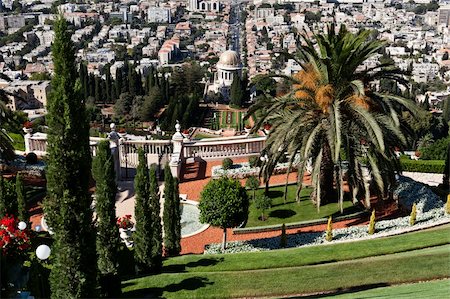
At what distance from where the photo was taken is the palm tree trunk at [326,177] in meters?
18.0

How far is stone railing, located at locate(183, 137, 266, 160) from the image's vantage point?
2620 cm

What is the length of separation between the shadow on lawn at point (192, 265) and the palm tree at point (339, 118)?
14.5ft

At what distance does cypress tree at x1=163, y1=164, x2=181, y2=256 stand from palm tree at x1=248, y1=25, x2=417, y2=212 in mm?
3895

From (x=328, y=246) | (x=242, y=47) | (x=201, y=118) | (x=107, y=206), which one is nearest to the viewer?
(x=107, y=206)

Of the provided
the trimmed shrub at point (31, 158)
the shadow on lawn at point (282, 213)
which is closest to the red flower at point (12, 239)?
the shadow on lawn at point (282, 213)

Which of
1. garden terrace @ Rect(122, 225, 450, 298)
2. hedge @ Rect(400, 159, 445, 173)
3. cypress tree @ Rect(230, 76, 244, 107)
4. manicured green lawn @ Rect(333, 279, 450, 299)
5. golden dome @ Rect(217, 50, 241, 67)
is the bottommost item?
hedge @ Rect(400, 159, 445, 173)

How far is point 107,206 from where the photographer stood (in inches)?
492

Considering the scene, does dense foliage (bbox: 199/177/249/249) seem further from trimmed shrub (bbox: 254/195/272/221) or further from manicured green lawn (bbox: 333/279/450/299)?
manicured green lawn (bbox: 333/279/450/299)

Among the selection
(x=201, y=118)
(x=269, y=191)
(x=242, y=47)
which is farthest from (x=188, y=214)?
(x=242, y=47)

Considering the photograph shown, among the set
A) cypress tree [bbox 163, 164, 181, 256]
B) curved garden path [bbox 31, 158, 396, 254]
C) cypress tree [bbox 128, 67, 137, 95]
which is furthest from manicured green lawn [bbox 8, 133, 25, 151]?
cypress tree [bbox 128, 67, 137, 95]

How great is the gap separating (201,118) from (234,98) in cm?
750

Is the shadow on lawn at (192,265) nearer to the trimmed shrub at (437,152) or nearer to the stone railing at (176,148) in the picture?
the stone railing at (176,148)

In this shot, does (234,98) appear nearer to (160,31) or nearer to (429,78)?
(429,78)

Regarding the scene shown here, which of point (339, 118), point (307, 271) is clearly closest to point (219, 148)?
point (339, 118)
